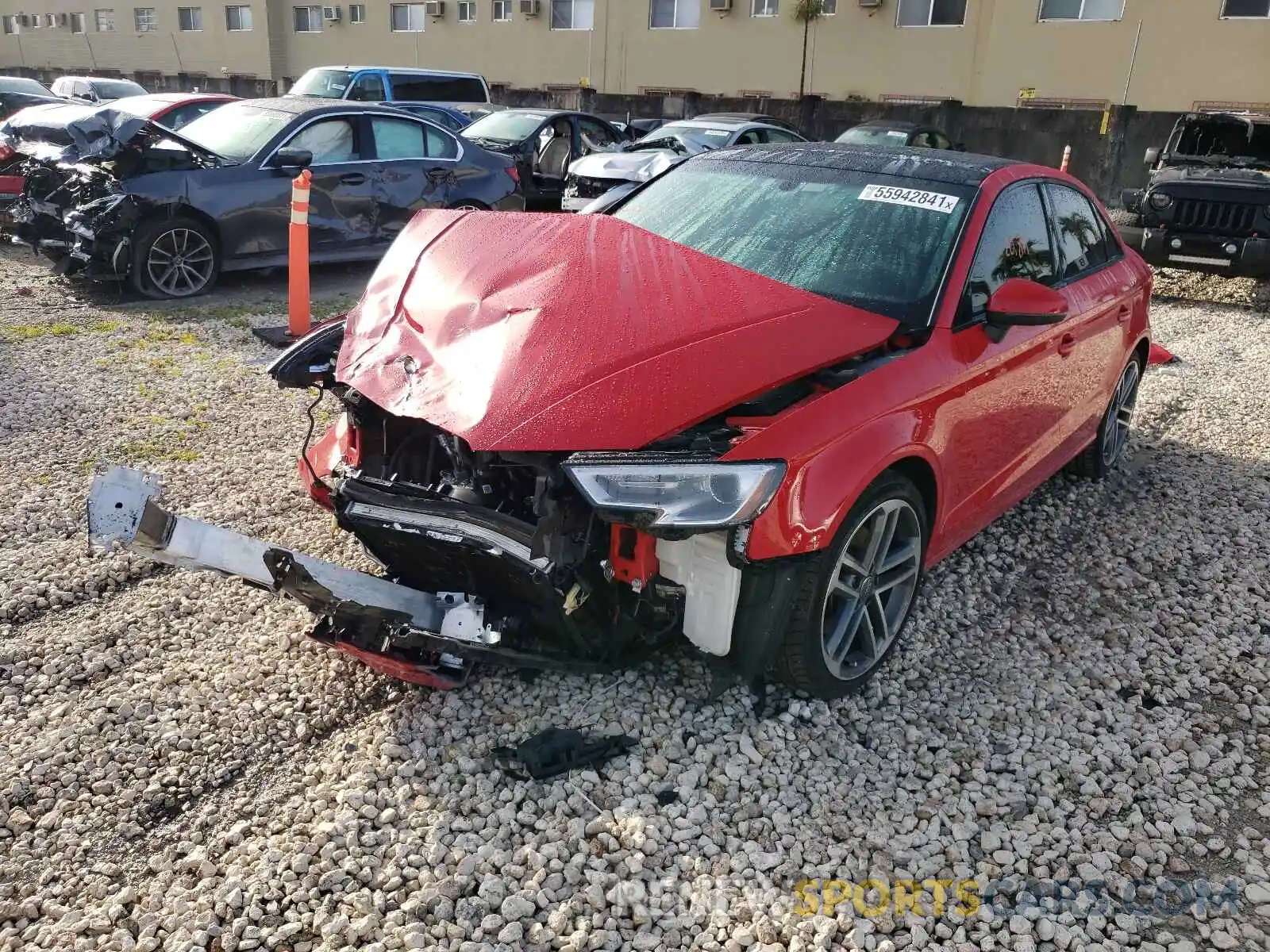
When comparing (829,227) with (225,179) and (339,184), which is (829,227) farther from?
(339,184)

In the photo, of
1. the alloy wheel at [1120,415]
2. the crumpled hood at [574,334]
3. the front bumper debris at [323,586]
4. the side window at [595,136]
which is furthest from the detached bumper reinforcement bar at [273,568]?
the side window at [595,136]

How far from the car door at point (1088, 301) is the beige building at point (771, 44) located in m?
18.6

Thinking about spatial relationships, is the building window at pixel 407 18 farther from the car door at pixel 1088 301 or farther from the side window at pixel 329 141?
the car door at pixel 1088 301

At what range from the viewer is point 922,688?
11.2 ft

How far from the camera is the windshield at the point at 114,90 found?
800 inches

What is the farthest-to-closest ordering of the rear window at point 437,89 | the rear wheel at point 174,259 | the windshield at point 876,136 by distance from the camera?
the rear window at point 437,89 → the windshield at point 876,136 → the rear wheel at point 174,259

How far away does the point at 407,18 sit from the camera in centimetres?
3291

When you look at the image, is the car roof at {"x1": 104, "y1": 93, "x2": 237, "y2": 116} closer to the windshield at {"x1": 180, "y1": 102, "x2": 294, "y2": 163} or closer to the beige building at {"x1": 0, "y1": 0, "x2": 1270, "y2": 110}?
the windshield at {"x1": 180, "y1": 102, "x2": 294, "y2": 163}

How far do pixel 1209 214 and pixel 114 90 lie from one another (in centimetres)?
2107

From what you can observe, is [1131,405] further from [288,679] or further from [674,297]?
[288,679]

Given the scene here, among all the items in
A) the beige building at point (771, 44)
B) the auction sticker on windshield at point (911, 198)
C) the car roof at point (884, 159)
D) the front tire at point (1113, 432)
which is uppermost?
the beige building at point (771, 44)

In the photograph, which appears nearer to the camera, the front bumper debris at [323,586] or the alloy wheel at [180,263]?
the front bumper debris at [323,586]

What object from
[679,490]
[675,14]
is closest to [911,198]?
[679,490]

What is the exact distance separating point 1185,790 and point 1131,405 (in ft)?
10.3
